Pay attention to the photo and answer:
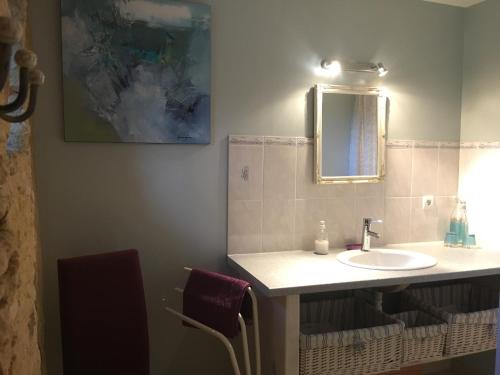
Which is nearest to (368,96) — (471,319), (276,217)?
(276,217)

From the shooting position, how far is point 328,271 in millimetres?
1926

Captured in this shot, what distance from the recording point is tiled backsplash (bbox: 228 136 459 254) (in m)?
2.19

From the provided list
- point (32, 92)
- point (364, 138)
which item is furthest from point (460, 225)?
point (32, 92)

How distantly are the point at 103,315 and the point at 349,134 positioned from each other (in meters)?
1.55

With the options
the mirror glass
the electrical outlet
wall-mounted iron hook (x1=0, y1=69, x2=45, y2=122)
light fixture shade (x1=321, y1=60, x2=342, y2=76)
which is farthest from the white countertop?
wall-mounted iron hook (x1=0, y1=69, x2=45, y2=122)

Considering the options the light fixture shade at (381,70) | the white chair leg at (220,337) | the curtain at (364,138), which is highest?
the light fixture shade at (381,70)

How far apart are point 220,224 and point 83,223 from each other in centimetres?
66

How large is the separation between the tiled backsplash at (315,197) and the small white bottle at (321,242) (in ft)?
0.23

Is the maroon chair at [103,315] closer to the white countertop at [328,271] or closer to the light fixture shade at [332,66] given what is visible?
the white countertop at [328,271]

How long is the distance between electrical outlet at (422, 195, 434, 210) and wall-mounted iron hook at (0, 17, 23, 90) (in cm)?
243

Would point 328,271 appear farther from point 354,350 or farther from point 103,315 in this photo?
point 103,315

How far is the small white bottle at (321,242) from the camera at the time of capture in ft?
7.33

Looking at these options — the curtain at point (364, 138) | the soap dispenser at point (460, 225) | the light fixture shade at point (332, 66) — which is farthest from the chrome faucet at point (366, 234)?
the light fixture shade at point (332, 66)

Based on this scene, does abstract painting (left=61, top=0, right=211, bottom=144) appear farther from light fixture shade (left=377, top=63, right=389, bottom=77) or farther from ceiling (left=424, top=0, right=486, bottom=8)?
ceiling (left=424, top=0, right=486, bottom=8)
